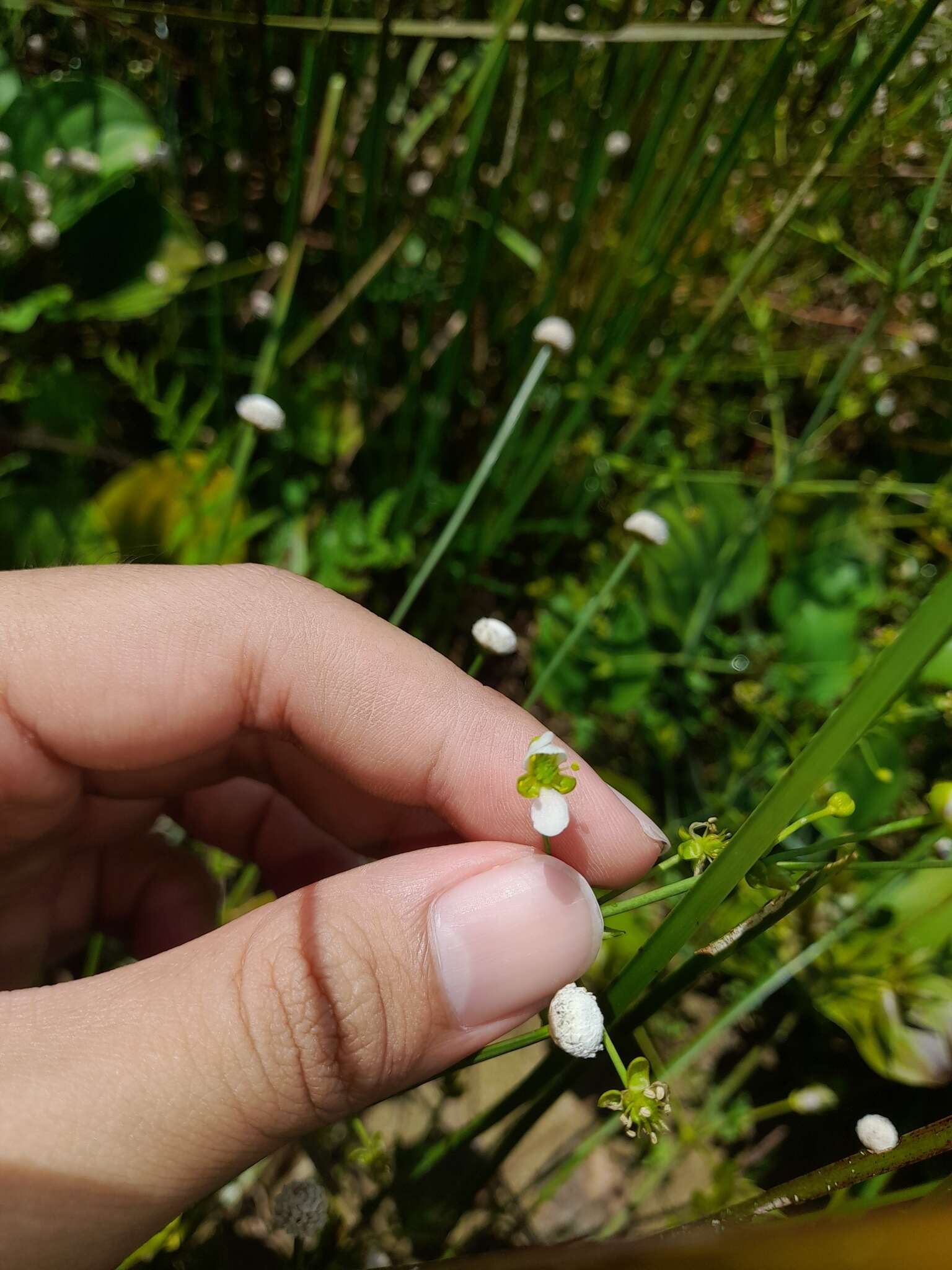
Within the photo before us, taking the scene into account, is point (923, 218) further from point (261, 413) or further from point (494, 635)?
point (261, 413)

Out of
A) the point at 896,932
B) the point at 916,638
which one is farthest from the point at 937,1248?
the point at 896,932

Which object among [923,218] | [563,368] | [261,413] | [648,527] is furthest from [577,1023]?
[563,368]

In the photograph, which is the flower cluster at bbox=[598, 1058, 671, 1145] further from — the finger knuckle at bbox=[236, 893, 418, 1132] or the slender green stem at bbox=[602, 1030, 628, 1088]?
the finger knuckle at bbox=[236, 893, 418, 1132]

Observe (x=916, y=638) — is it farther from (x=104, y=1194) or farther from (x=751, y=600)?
(x=751, y=600)

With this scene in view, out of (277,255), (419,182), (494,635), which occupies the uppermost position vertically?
(419,182)

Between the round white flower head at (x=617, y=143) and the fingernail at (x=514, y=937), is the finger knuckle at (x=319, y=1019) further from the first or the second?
the round white flower head at (x=617, y=143)

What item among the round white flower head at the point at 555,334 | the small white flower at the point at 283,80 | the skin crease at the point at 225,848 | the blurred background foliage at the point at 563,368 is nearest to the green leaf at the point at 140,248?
the blurred background foliage at the point at 563,368
